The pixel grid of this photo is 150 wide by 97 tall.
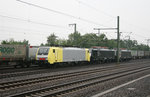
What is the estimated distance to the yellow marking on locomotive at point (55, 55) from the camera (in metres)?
21.2

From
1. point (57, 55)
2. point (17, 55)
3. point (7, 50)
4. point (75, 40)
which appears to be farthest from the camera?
point (75, 40)

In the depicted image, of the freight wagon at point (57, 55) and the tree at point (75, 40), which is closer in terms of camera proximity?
the freight wagon at point (57, 55)

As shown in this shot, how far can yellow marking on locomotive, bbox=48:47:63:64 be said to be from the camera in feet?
69.5

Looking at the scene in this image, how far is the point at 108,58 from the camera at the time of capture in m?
36.4

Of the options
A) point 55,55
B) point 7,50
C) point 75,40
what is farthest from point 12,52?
point 75,40

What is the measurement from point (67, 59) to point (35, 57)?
4.10m

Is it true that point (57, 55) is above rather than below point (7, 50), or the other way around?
below

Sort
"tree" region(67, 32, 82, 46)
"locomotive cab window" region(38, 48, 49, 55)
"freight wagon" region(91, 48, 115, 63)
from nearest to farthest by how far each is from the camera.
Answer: "locomotive cab window" region(38, 48, 49, 55), "freight wagon" region(91, 48, 115, 63), "tree" region(67, 32, 82, 46)

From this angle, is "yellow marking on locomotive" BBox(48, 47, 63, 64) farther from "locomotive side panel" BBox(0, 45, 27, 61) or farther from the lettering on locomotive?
the lettering on locomotive

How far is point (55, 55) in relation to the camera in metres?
21.8

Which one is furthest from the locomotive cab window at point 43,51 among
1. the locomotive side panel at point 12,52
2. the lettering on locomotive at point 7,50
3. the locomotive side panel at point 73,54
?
the lettering on locomotive at point 7,50

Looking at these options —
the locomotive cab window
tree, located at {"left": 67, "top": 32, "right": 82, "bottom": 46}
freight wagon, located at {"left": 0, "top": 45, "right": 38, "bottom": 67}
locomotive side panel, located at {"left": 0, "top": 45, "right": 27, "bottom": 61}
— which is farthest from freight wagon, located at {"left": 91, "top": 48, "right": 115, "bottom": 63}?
locomotive side panel, located at {"left": 0, "top": 45, "right": 27, "bottom": 61}

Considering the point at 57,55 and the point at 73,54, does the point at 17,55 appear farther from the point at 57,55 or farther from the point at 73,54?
the point at 73,54

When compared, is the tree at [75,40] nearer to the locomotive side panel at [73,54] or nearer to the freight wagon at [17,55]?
the locomotive side panel at [73,54]
